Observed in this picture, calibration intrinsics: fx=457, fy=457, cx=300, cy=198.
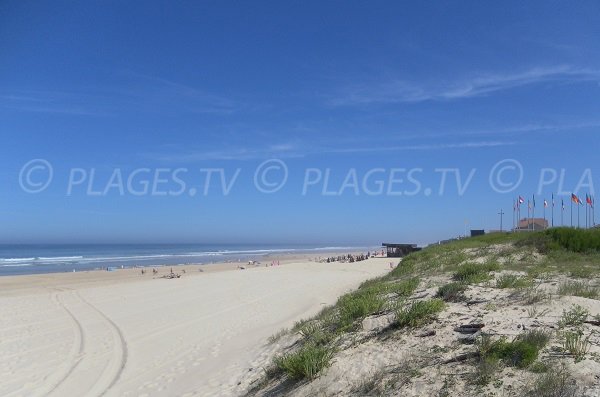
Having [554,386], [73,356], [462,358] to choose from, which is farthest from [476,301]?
[73,356]

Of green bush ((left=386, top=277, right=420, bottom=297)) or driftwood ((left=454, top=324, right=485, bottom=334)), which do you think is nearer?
driftwood ((left=454, top=324, right=485, bottom=334))

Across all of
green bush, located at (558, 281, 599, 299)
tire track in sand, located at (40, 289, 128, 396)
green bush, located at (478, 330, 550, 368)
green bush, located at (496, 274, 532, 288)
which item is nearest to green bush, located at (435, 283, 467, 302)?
green bush, located at (496, 274, 532, 288)

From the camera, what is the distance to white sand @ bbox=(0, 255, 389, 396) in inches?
299

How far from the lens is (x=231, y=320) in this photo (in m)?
13.0

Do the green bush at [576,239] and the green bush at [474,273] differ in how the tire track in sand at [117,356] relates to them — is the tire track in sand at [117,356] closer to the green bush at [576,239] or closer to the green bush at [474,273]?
the green bush at [474,273]

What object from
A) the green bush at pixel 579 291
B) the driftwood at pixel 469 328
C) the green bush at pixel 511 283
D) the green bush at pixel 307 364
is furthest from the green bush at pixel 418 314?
the green bush at pixel 579 291

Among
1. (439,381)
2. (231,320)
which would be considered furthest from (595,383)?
(231,320)

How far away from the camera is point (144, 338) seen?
11.2 meters

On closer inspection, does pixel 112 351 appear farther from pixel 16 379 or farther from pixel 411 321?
pixel 411 321

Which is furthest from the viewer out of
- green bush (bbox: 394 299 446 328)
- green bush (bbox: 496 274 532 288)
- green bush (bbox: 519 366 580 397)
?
green bush (bbox: 496 274 532 288)

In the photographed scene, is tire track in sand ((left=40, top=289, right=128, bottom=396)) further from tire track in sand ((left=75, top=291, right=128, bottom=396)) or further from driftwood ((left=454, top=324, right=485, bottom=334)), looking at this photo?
driftwood ((left=454, top=324, right=485, bottom=334))

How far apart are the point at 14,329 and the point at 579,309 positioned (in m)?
13.9

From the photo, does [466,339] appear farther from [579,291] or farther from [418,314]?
[579,291]

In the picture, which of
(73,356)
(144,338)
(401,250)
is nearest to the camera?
(73,356)
